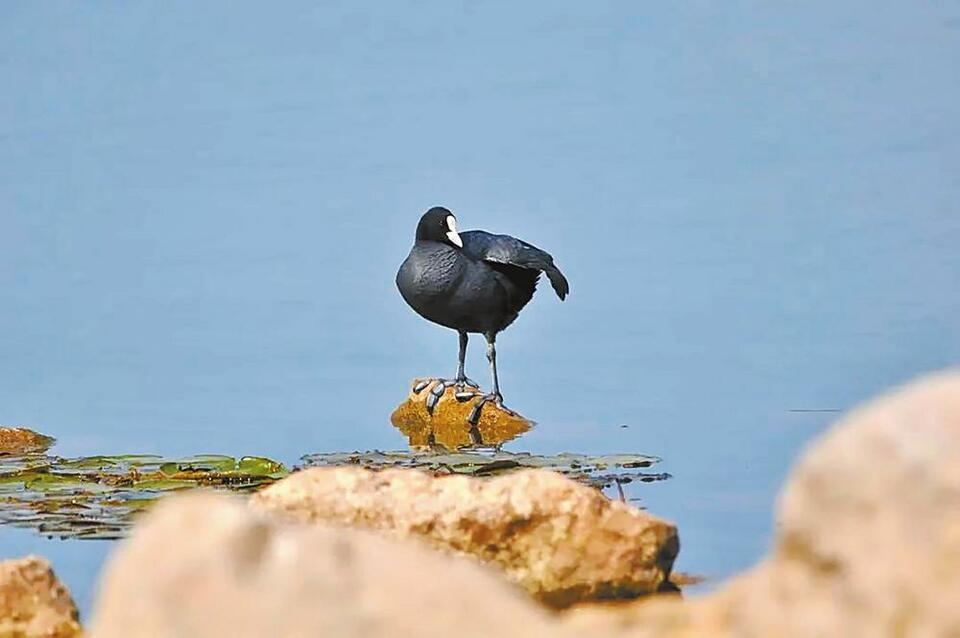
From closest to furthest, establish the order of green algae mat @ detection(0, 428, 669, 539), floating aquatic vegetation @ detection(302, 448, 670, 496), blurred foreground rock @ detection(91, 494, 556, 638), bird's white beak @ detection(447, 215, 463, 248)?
1. blurred foreground rock @ detection(91, 494, 556, 638)
2. green algae mat @ detection(0, 428, 669, 539)
3. floating aquatic vegetation @ detection(302, 448, 670, 496)
4. bird's white beak @ detection(447, 215, 463, 248)

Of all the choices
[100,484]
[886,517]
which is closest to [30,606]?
[100,484]

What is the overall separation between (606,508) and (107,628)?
3.07m

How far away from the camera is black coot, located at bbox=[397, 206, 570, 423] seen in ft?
35.8

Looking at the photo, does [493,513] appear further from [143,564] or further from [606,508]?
[143,564]

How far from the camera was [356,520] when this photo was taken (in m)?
5.79

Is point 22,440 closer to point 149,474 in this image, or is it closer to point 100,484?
point 149,474

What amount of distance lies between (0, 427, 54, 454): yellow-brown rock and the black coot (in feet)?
7.20

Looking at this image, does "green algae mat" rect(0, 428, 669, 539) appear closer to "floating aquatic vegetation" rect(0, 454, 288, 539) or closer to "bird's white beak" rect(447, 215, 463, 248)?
"floating aquatic vegetation" rect(0, 454, 288, 539)

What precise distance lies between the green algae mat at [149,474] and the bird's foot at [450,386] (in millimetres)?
1595

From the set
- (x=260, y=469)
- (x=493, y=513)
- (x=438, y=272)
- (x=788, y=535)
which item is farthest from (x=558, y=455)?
(x=788, y=535)

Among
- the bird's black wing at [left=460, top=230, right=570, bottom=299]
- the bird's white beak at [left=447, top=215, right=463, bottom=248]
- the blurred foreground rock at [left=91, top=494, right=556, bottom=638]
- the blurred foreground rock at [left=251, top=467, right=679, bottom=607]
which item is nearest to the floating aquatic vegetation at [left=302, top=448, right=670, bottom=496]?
the bird's black wing at [left=460, top=230, right=570, bottom=299]

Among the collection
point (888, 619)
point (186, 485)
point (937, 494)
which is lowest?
point (888, 619)

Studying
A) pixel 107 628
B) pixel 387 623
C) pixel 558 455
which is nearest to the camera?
pixel 387 623

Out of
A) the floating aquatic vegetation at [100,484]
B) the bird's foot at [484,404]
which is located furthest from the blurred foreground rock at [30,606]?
the bird's foot at [484,404]
